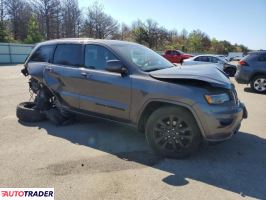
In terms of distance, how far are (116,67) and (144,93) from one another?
624mm

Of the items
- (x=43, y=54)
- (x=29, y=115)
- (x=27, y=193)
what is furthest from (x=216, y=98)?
(x=29, y=115)

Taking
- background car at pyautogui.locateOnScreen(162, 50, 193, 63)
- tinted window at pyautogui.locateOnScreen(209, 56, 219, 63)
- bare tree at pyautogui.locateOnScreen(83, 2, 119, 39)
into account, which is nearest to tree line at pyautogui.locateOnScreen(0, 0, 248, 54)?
bare tree at pyautogui.locateOnScreen(83, 2, 119, 39)

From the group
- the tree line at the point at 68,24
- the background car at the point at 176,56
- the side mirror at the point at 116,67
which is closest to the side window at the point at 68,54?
the side mirror at the point at 116,67

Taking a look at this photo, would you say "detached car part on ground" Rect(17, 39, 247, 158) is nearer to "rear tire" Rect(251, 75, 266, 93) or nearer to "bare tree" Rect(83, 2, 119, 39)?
"rear tire" Rect(251, 75, 266, 93)

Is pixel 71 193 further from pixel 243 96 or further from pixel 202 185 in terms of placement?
pixel 243 96

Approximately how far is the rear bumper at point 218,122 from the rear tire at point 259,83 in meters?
8.17

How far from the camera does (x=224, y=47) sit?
290 feet

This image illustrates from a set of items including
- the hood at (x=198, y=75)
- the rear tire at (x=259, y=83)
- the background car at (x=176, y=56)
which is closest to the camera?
the hood at (x=198, y=75)

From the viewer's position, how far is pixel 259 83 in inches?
480

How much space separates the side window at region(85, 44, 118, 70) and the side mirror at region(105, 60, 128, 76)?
13.7 inches

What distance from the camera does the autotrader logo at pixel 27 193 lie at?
376 cm

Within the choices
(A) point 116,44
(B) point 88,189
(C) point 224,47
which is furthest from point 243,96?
(C) point 224,47

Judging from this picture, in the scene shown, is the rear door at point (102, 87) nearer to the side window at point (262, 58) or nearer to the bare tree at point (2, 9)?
the side window at point (262, 58)

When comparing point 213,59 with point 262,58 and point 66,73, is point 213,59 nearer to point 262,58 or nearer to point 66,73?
point 262,58
